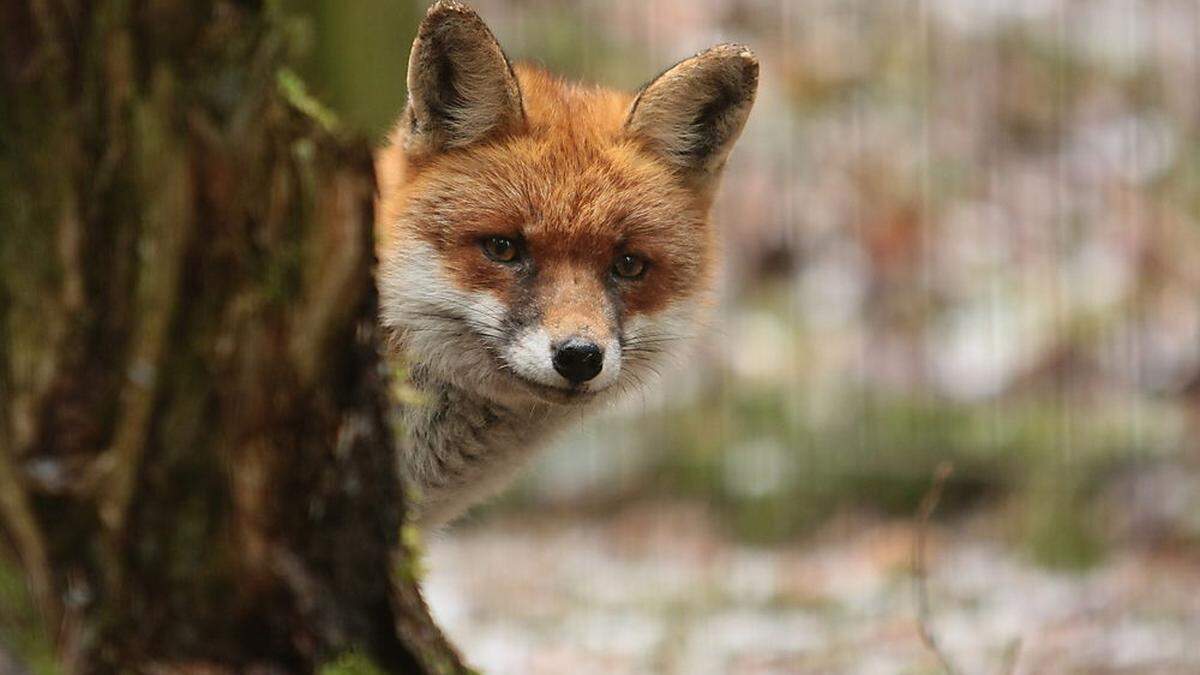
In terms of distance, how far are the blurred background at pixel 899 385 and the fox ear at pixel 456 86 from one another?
0.52 metres

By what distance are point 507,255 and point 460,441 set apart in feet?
2.17

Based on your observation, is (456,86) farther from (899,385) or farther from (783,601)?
(899,385)

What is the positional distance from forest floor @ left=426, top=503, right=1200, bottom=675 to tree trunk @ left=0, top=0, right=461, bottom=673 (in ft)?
8.78

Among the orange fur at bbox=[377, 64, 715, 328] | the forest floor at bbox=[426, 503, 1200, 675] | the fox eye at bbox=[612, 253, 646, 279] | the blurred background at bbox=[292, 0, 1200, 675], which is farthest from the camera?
the blurred background at bbox=[292, 0, 1200, 675]

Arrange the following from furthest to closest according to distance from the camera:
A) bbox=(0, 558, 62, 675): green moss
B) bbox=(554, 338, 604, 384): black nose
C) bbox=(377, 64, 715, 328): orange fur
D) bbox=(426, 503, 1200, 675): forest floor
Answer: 1. bbox=(426, 503, 1200, 675): forest floor
2. bbox=(377, 64, 715, 328): orange fur
3. bbox=(554, 338, 604, 384): black nose
4. bbox=(0, 558, 62, 675): green moss

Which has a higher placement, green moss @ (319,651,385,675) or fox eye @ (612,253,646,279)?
fox eye @ (612,253,646,279)

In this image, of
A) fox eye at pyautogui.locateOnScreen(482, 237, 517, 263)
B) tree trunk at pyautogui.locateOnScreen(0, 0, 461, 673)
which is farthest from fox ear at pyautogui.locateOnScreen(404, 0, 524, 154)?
tree trunk at pyautogui.locateOnScreen(0, 0, 461, 673)

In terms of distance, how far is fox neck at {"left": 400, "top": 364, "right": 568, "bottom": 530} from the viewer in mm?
4691

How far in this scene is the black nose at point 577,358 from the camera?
14.9 ft

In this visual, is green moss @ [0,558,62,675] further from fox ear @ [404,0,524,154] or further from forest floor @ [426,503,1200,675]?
forest floor @ [426,503,1200,675]

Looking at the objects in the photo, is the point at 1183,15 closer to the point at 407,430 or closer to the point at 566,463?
the point at 566,463

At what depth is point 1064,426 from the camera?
9.84 m

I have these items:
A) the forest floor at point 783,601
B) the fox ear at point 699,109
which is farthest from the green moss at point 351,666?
the fox ear at point 699,109

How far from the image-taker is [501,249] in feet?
15.9
